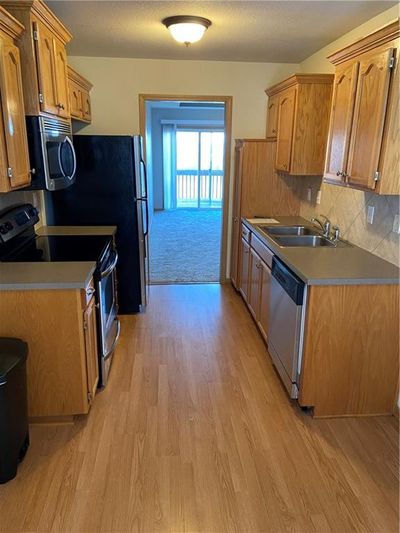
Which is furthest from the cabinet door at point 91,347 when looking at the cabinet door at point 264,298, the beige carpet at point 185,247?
the beige carpet at point 185,247

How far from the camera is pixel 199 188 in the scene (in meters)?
10.2

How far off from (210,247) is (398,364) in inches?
171

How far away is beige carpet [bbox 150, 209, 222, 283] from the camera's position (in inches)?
201

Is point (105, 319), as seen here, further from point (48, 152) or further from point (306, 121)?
point (306, 121)

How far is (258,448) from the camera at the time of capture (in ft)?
7.02

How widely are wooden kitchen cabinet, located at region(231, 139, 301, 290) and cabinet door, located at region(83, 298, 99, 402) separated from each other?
227 centimetres

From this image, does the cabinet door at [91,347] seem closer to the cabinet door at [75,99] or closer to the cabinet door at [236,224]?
the cabinet door at [75,99]

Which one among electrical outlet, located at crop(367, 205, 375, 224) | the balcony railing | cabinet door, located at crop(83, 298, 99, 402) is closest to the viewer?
cabinet door, located at crop(83, 298, 99, 402)

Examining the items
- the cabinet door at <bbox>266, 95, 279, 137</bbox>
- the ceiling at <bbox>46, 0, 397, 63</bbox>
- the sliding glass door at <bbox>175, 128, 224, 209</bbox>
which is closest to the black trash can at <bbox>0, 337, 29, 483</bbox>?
the ceiling at <bbox>46, 0, 397, 63</bbox>

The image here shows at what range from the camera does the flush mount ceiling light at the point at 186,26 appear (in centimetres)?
272

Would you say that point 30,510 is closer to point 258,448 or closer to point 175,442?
point 175,442

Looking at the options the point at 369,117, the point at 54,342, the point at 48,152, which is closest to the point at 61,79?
the point at 48,152

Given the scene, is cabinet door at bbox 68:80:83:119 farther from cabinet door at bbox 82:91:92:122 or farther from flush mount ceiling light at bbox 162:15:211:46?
flush mount ceiling light at bbox 162:15:211:46

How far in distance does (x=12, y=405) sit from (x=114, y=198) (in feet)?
7.33
